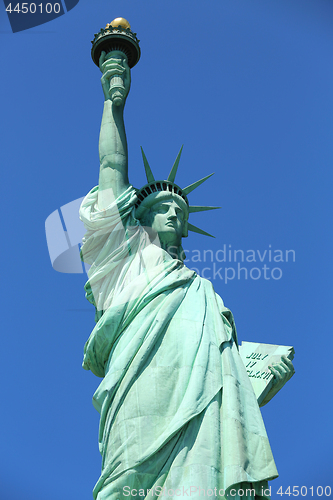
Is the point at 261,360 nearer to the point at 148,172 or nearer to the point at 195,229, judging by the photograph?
the point at 195,229

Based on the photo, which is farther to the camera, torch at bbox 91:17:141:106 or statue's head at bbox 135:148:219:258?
torch at bbox 91:17:141:106

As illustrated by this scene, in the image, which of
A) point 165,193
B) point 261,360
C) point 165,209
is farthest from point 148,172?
point 261,360

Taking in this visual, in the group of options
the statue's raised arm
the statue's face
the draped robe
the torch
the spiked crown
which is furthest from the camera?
the torch

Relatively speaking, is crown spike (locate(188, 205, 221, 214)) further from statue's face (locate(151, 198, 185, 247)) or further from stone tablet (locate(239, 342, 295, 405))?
stone tablet (locate(239, 342, 295, 405))

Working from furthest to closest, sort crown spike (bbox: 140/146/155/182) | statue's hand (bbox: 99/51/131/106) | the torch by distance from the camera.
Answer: the torch → crown spike (bbox: 140/146/155/182) → statue's hand (bbox: 99/51/131/106)

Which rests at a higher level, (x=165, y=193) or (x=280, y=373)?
(x=165, y=193)

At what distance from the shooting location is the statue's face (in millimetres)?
10773

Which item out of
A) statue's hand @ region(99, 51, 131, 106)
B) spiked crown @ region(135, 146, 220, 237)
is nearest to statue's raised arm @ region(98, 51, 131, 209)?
statue's hand @ region(99, 51, 131, 106)

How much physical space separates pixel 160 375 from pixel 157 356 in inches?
12.6

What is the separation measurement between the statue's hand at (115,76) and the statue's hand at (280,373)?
17.0 feet

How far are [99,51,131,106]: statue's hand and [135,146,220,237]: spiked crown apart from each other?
3.56ft

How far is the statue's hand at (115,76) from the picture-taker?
11.2 meters

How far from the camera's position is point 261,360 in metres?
10.6

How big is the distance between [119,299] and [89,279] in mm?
928
